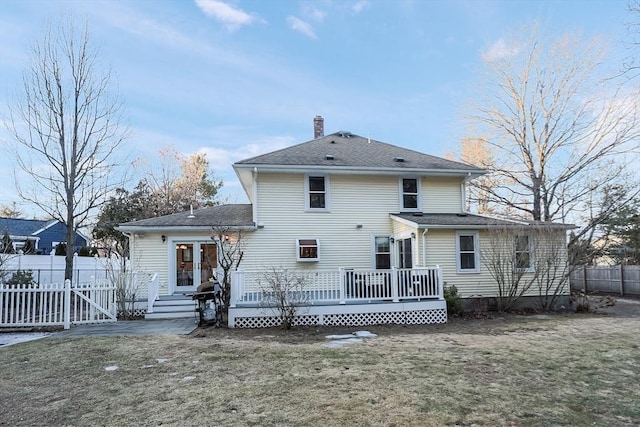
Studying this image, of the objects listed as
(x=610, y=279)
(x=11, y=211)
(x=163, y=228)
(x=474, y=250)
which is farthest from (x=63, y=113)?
(x=11, y=211)

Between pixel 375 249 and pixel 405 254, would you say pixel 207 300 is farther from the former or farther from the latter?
pixel 405 254

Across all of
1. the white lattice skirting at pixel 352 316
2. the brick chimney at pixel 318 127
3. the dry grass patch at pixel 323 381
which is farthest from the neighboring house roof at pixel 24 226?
the white lattice skirting at pixel 352 316

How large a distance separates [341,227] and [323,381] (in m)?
9.49

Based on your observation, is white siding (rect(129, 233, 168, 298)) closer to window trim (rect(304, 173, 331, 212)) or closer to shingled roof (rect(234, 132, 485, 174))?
shingled roof (rect(234, 132, 485, 174))

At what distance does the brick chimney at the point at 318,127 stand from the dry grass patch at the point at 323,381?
12804 mm

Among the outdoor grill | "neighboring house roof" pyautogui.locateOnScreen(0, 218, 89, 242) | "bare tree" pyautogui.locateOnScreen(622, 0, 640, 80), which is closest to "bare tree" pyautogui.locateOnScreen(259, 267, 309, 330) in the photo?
the outdoor grill

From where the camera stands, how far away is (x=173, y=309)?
12.5 m

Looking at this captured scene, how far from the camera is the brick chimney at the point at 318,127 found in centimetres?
1997

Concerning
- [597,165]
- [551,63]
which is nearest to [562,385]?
[597,165]

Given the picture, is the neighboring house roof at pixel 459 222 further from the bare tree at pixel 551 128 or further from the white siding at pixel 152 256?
the bare tree at pixel 551 128

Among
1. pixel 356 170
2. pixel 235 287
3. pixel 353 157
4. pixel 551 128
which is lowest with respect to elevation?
pixel 235 287

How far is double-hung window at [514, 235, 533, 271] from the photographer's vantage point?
42.8ft

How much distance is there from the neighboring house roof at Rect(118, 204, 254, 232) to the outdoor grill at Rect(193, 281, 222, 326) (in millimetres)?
2512

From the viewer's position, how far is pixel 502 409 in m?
4.39
